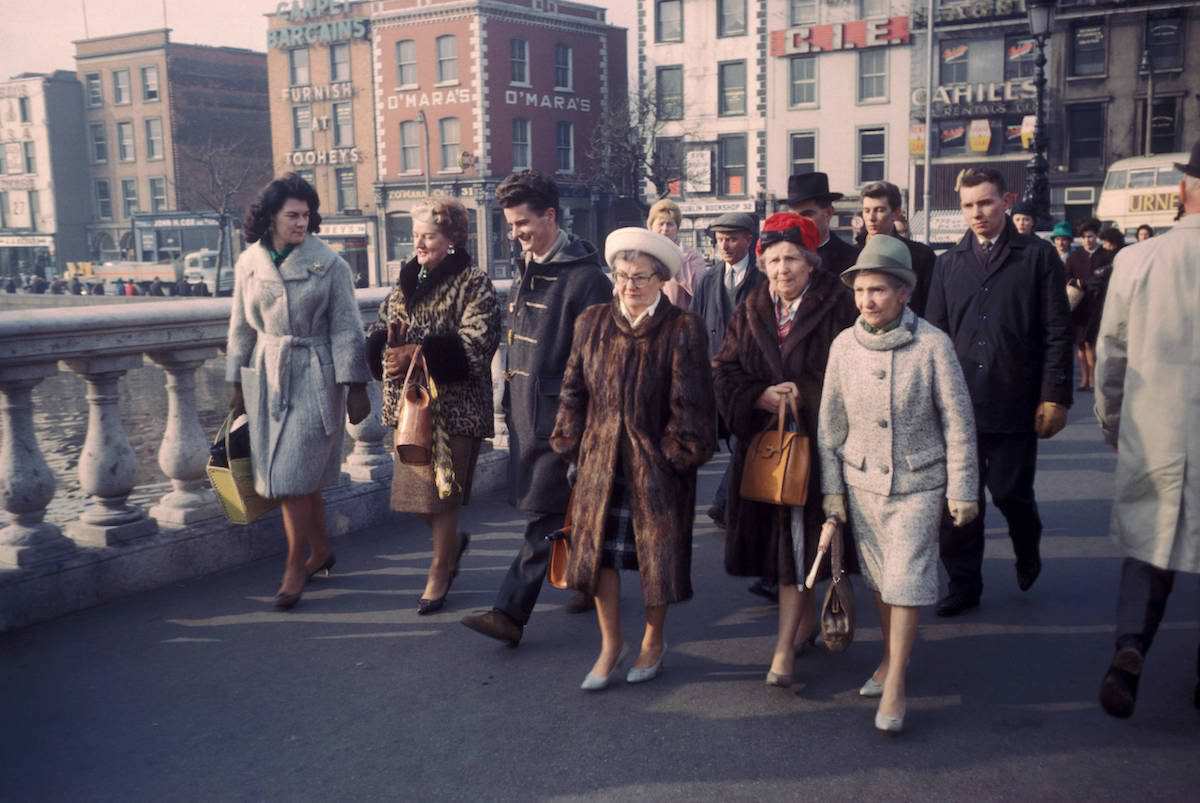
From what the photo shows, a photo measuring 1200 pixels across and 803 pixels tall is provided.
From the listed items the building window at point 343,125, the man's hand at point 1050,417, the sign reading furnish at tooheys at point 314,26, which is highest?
the sign reading furnish at tooheys at point 314,26

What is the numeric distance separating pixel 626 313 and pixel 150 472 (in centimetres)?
844

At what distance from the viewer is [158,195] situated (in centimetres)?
5869

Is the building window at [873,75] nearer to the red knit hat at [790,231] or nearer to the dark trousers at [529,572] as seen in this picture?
the red knit hat at [790,231]

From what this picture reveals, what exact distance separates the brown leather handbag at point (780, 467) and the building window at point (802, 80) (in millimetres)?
38885

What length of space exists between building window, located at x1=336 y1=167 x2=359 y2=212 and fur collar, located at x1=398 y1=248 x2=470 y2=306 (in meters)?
46.7

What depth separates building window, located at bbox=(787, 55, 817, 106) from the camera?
40969 mm

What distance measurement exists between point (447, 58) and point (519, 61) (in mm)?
2897

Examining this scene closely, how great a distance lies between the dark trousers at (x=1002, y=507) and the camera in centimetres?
516

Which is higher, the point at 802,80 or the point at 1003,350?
the point at 802,80

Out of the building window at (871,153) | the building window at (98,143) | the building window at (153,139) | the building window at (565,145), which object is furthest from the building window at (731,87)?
the building window at (98,143)

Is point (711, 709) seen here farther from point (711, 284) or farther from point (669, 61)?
point (669, 61)

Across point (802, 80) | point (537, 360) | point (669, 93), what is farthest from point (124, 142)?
point (537, 360)

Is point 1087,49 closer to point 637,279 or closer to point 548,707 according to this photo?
point 637,279

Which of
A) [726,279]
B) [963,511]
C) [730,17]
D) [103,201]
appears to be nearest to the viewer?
[963,511]
